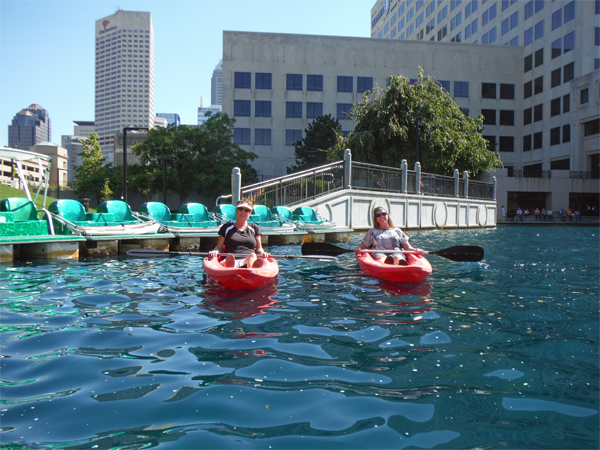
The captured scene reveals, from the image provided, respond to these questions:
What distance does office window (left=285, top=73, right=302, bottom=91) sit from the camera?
49.7 meters

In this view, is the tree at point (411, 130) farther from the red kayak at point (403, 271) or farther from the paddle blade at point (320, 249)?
the red kayak at point (403, 271)

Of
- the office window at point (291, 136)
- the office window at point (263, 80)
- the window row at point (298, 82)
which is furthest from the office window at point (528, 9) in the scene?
the office window at point (263, 80)

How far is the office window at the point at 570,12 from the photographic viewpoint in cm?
4764

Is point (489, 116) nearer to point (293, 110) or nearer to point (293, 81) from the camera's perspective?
point (293, 110)

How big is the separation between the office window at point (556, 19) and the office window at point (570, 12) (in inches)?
31.6

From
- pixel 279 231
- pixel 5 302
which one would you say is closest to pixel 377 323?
pixel 5 302

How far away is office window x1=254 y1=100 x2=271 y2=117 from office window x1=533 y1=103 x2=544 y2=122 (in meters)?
29.8

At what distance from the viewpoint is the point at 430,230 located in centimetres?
2839

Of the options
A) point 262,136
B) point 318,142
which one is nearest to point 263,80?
point 262,136

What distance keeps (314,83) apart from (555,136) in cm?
2630

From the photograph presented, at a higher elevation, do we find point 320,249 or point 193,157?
point 193,157

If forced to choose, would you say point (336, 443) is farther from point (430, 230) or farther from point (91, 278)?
point (430, 230)

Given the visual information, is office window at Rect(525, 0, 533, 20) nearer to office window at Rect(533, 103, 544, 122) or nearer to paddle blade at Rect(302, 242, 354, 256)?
office window at Rect(533, 103, 544, 122)

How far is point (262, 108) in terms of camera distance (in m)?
49.7
